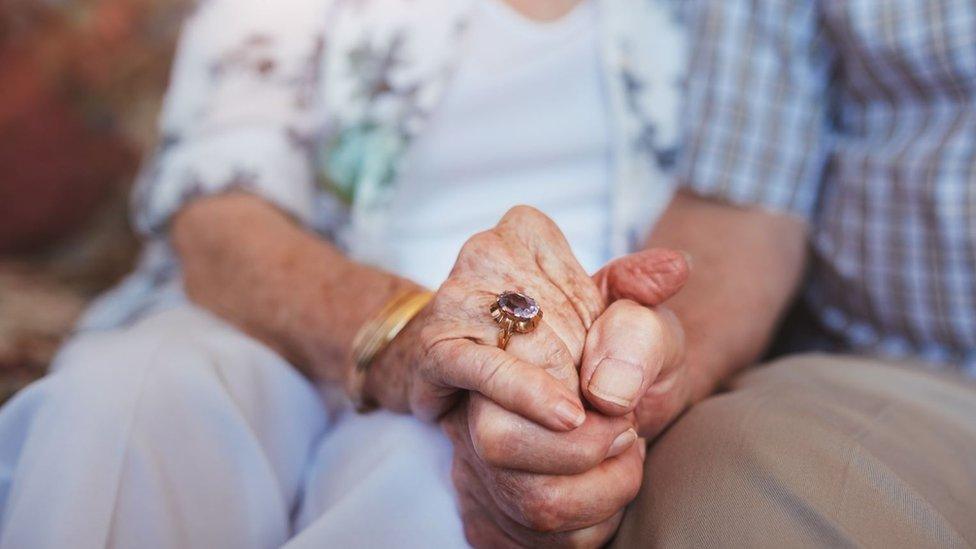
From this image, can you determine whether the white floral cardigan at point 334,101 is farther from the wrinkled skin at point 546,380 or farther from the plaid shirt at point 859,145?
the wrinkled skin at point 546,380

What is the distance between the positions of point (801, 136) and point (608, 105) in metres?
0.22

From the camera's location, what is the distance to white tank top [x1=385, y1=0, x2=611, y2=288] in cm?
84

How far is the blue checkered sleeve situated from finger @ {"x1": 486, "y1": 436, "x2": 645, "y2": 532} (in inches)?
17.0

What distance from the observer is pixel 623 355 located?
525mm

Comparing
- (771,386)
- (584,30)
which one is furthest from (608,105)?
(771,386)

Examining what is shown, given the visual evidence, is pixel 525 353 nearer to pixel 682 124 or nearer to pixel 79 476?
pixel 79 476

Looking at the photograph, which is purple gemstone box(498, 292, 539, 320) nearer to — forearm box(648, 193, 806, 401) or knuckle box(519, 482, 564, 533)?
knuckle box(519, 482, 564, 533)

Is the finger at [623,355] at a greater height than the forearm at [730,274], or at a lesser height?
greater

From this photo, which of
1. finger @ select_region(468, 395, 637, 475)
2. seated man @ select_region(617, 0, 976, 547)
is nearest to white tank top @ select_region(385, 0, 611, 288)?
seated man @ select_region(617, 0, 976, 547)

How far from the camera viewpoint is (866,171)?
2.66 ft

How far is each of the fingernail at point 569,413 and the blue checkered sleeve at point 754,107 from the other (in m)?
A: 0.47

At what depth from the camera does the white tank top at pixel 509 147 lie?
839mm

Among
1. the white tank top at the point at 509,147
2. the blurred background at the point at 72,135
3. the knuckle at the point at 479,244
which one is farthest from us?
the blurred background at the point at 72,135

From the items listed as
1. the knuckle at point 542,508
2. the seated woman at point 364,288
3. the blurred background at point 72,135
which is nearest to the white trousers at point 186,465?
the seated woman at point 364,288
